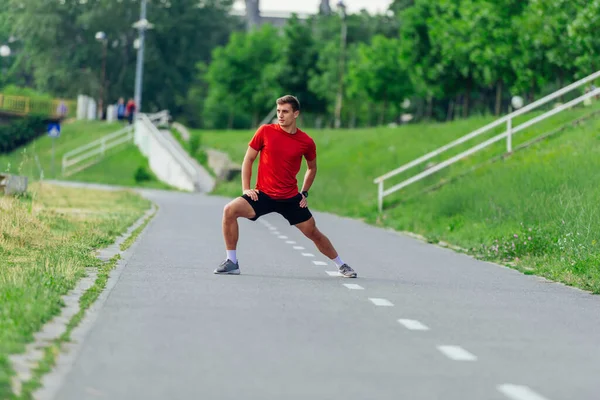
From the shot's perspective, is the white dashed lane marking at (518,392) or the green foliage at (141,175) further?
the green foliage at (141,175)

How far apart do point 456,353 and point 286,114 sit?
561 centimetres

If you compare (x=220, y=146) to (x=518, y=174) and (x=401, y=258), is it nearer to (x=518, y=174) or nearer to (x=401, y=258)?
(x=518, y=174)

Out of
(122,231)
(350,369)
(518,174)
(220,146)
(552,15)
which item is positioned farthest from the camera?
(220,146)

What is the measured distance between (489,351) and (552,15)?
37.1m

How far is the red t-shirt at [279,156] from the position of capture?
14.0m

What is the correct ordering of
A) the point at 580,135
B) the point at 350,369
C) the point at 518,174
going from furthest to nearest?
the point at 580,135
the point at 518,174
the point at 350,369

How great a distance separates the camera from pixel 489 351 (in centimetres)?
896

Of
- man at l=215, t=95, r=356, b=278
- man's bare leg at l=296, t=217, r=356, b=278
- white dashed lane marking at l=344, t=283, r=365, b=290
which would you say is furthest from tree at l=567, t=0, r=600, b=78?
white dashed lane marking at l=344, t=283, r=365, b=290

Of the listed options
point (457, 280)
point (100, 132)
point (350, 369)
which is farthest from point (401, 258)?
point (100, 132)

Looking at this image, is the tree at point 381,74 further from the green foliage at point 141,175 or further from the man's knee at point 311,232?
the man's knee at point 311,232

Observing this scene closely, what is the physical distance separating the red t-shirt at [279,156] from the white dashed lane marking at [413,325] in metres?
3.59

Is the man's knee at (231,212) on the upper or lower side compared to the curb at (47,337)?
upper

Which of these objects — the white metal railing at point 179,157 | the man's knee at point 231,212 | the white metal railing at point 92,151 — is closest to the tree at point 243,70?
the white metal railing at point 92,151

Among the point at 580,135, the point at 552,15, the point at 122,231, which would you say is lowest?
the point at 122,231
